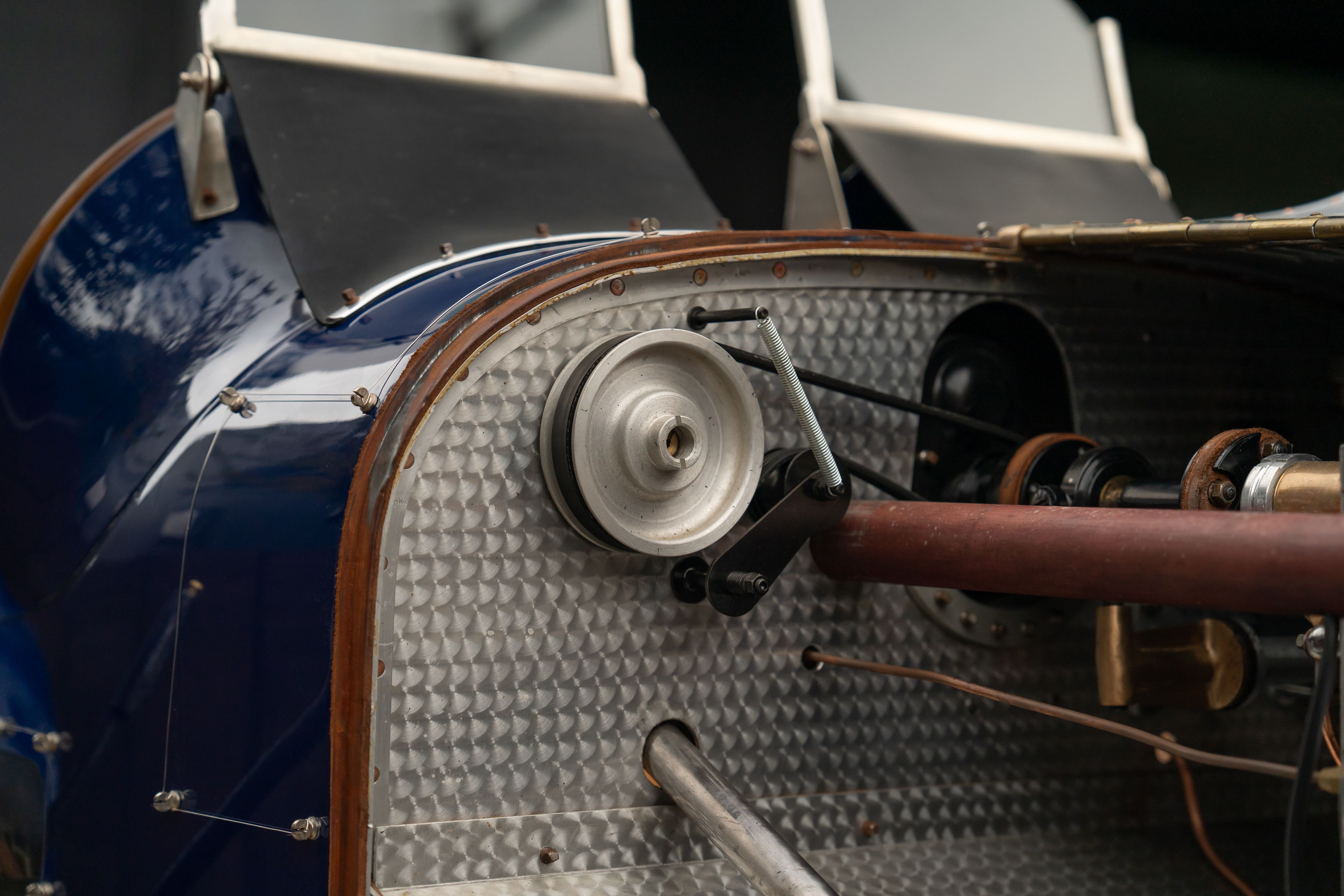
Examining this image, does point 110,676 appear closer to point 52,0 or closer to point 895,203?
point 895,203

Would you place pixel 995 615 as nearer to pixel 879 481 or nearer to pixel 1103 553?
pixel 879 481

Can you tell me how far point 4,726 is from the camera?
5.57 feet

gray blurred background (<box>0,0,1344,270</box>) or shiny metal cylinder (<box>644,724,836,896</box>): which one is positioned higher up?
gray blurred background (<box>0,0,1344,270</box>)

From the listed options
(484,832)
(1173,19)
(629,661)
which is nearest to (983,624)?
(629,661)

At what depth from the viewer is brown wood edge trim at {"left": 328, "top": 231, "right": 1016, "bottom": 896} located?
1088 mm

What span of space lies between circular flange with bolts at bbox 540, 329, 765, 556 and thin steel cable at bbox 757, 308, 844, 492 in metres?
0.06

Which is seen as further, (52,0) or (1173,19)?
(1173,19)

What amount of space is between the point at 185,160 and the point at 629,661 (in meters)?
1.05

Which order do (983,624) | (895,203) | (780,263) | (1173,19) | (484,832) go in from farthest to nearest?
(1173,19) → (895,203) → (983,624) → (780,263) → (484,832)

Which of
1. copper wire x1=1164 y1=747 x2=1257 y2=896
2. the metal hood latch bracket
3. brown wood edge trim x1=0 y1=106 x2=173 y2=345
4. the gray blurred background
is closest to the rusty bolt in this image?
copper wire x1=1164 y1=747 x2=1257 y2=896

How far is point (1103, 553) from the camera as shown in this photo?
3.40 ft

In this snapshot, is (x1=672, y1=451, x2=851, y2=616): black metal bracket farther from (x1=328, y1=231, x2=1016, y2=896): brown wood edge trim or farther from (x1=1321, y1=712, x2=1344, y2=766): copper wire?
(x1=1321, y1=712, x2=1344, y2=766): copper wire

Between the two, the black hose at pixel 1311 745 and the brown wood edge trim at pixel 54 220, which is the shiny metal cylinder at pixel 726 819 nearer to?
the black hose at pixel 1311 745

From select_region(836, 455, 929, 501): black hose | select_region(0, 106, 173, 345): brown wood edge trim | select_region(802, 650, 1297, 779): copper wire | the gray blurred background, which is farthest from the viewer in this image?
the gray blurred background
